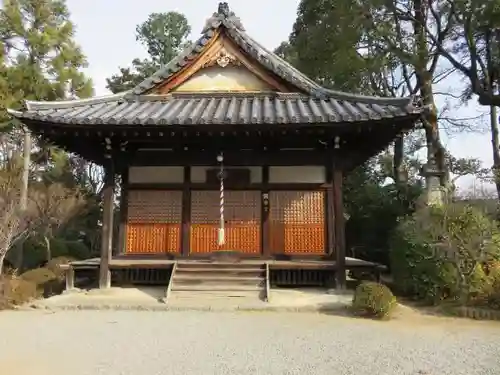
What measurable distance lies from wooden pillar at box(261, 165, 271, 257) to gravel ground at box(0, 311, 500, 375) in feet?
9.66

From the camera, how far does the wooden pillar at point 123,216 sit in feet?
38.4

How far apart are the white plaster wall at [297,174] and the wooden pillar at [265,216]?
7.1 inches

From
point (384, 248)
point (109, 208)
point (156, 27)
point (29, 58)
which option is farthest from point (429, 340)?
point (156, 27)

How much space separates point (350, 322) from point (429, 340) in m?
1.62

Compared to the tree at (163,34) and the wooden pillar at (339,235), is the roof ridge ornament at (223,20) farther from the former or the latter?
the tree at (163,34)

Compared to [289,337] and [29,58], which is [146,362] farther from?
[29,58]

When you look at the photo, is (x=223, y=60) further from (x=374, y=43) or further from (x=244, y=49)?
(x=374, y=43)

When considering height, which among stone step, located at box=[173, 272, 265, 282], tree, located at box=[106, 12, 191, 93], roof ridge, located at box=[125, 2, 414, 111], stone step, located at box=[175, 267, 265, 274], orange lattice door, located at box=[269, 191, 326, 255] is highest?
tree, located at box=[106, 12, 191, 93]

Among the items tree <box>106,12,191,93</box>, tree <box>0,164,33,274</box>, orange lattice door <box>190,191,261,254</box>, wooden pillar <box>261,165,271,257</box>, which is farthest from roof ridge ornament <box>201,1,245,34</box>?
tree <box>106,12,191,93</box>

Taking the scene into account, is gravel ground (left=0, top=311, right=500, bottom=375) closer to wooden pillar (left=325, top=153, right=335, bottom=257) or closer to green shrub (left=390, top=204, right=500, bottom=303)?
green shrub (left=390, top=204, right=500, bottom=303)

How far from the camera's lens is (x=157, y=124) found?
10.0 meters

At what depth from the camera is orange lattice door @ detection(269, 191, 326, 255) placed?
454 inches

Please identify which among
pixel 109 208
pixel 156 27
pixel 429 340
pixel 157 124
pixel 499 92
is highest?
pixel 156 27

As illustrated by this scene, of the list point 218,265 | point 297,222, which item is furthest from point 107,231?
point 297,222
